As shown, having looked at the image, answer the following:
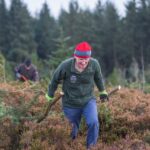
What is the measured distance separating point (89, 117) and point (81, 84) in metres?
0.60

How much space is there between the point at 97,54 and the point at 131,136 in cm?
5551

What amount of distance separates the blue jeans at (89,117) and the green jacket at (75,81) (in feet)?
0.32

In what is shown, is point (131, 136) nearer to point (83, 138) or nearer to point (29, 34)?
point (83, 138)

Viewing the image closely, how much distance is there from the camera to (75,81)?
7.92m

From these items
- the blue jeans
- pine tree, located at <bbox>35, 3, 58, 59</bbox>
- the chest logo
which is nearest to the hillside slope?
the blue jeans

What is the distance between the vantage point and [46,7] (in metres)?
82.7

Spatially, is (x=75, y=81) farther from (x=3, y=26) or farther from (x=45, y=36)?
(x=45, y=36)

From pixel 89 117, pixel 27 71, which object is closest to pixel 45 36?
pixel 27 71

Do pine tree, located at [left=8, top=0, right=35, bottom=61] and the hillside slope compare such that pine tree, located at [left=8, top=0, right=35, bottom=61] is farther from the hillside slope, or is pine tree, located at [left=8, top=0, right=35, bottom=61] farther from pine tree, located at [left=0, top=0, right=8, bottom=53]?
the hillside slope

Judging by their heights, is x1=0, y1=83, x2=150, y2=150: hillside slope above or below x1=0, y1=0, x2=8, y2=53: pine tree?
→ below

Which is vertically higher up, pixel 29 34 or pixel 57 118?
pixel 29 34

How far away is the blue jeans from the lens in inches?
307

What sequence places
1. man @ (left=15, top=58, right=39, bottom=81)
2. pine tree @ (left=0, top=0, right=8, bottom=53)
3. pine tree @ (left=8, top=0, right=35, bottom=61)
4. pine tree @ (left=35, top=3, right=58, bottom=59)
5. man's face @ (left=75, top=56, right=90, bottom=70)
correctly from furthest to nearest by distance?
pine tree @ (left=35, top=3, right=58, bottom=59), pine tree @ (left=0, top=0, right=8, bottom=53), pine tree @ (left=8, top=0, right=35, bottom=61), man @ (left=15, top=58, right=39, bottom=81), man's face @ (left=75, top=56, right=90, bottom=70)

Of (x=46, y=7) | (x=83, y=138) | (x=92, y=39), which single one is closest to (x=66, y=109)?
(x=83, y=138)
